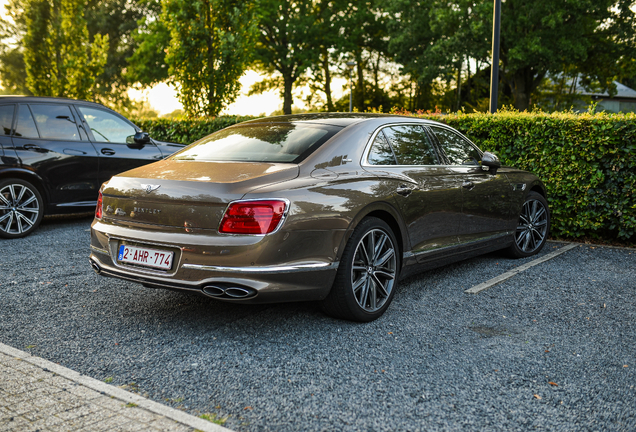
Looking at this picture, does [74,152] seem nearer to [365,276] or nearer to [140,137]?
[140,137]

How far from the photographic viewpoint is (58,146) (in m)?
8.47

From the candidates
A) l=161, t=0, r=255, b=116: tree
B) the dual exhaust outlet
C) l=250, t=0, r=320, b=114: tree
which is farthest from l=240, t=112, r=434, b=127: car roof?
l=250, t=0, r=320, b=114: tree

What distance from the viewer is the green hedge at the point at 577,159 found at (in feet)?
25.0

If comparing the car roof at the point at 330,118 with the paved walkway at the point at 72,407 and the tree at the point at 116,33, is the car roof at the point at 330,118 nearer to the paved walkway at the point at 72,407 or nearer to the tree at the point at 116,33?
the paved walkway at the point at 72,407

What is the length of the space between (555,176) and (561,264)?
75.6 inches

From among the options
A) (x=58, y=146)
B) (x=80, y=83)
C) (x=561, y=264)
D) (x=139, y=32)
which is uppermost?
(x=139, y=32)

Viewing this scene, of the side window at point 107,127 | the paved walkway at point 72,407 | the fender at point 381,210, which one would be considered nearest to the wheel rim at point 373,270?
the fender at point 381,210

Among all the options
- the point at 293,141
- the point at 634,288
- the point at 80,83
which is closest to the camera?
the point at 293,141

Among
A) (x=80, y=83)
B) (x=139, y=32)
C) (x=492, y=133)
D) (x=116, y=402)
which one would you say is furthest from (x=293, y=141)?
(x=139, y=32)

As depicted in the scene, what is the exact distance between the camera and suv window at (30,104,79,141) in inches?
330

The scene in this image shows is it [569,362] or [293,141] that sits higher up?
[293,141]

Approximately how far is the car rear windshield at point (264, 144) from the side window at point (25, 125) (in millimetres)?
4256

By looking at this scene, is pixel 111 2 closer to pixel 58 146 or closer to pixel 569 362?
pixel 58 146

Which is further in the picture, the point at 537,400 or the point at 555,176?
the point at 555,176
